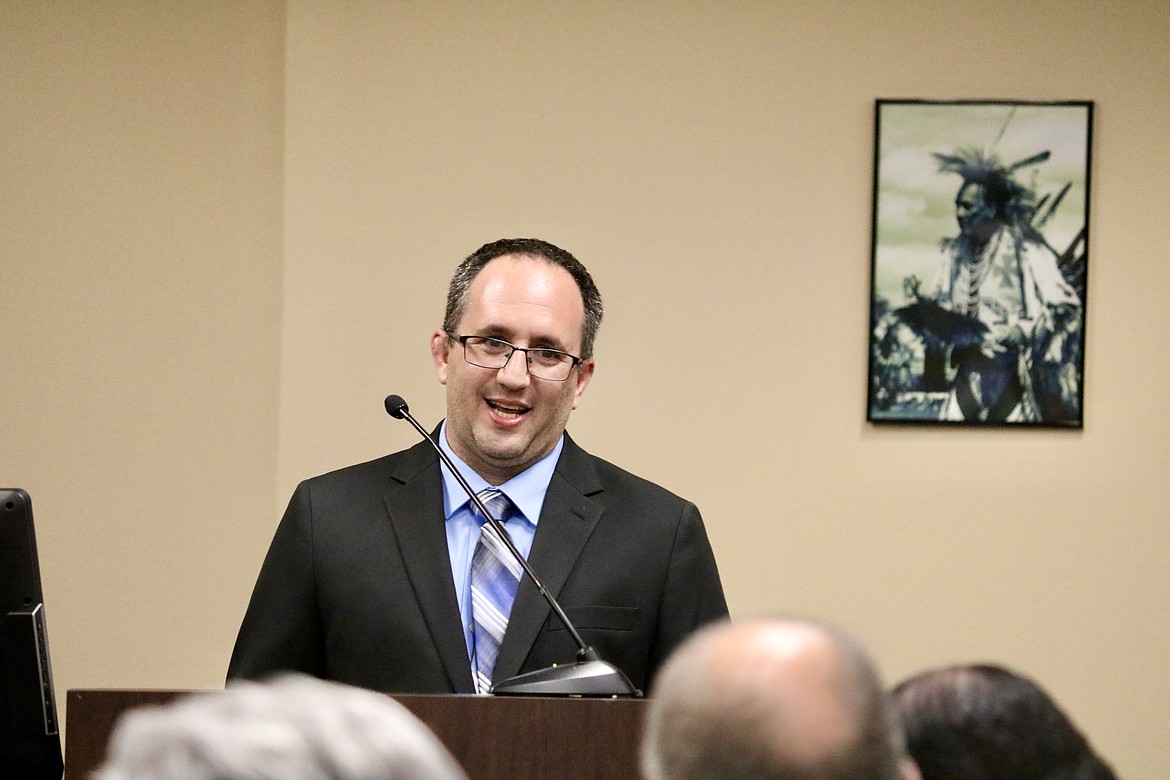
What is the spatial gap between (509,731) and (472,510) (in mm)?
697

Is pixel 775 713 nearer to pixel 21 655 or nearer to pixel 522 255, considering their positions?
pixel 21 655

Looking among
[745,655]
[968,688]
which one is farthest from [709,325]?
[745,655]

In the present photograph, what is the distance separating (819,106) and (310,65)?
141cm

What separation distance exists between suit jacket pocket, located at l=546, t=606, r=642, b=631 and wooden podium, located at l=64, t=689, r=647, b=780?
1.72ft

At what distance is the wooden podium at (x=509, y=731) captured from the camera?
164cm

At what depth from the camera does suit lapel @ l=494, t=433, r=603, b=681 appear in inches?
83.3

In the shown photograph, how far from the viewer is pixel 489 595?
221 centimetres

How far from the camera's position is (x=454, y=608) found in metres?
2.18

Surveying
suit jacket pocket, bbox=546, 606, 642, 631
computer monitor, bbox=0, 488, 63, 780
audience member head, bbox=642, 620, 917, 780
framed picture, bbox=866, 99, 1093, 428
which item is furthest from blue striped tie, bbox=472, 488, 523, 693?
framed picture, bbox=866, 99, 1093, 428

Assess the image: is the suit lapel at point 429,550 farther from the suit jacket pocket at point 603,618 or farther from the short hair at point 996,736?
the short hair at point 996,736

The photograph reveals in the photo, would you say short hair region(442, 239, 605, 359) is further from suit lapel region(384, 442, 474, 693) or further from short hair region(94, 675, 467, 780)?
short hair region(94, 675, 467, 780)

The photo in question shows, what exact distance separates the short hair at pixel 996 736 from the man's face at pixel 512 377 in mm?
1240

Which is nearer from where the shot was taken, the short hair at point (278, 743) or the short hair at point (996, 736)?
the short hair at point (278, 743)

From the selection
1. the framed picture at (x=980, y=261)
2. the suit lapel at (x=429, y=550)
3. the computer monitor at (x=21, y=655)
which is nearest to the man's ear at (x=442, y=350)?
the suit lapel at (x=429, y=550)
